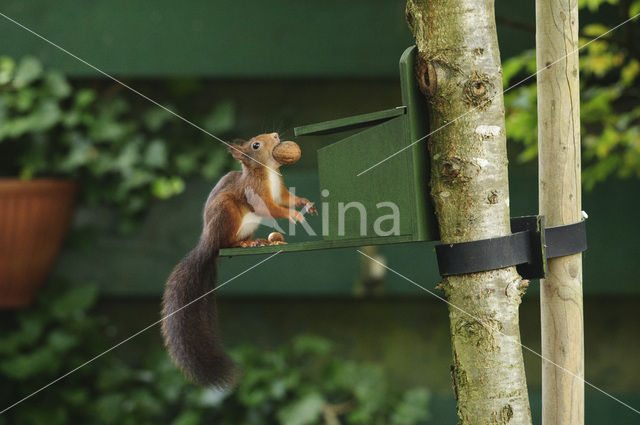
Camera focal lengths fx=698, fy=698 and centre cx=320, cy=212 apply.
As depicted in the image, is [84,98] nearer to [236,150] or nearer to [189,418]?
[189,418]

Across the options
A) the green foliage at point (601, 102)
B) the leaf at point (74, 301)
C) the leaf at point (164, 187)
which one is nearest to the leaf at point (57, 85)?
the leaf at point (164, 187)

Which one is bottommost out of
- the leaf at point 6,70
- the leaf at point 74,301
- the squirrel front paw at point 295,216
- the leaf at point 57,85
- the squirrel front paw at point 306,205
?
the leaf at point 74,301

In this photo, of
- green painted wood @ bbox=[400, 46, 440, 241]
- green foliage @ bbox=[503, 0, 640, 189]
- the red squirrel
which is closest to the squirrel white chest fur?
the red squirrel

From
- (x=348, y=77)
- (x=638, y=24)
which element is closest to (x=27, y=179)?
(x=348, y=77)

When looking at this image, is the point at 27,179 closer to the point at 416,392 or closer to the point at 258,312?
the point at 258,312

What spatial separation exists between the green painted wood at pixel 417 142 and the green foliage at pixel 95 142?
4.28 ft

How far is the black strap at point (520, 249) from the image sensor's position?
2.61 ft

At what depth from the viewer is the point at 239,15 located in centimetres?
220

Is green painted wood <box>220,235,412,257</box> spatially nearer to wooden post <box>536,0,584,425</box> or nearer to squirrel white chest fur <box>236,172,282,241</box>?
squirrel white chest fur <box>236,172,282,241</box>

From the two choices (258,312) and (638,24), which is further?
(258,312)

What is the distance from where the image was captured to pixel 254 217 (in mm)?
831

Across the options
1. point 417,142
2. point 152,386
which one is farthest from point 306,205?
point 152,386

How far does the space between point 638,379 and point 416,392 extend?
75 cm

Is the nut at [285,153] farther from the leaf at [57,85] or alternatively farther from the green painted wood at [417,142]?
the leaf at [57,85]
